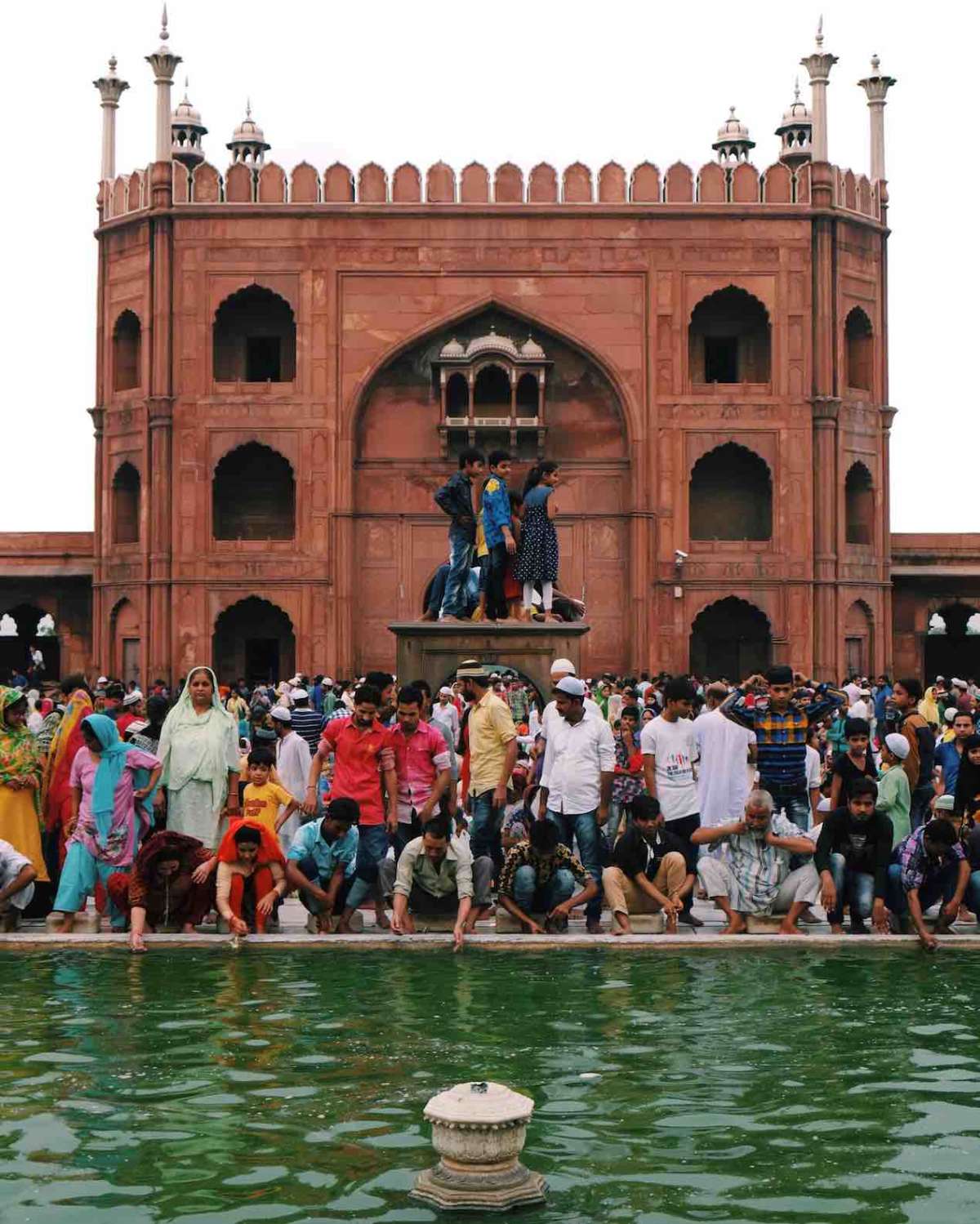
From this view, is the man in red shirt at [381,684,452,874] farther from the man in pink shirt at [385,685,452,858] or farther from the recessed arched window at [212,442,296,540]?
the recessed arched window at [212,442,296,540]

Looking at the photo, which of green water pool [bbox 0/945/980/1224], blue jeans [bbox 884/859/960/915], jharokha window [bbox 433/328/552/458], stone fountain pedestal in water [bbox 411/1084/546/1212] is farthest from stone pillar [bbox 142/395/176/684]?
stone fountain pedestal in water [bbox 411/1084/546/1212]

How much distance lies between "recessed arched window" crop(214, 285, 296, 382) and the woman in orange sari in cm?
1900

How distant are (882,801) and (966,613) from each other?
23312mm

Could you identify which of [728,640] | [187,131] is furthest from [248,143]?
[728,640]

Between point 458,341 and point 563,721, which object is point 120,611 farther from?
point 563,721

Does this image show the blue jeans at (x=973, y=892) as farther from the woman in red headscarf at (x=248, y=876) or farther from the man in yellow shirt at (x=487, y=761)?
the woman in red headscarf at (x=248, y=876)

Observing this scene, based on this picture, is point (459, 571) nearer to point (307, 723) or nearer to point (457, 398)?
point (307, 723)

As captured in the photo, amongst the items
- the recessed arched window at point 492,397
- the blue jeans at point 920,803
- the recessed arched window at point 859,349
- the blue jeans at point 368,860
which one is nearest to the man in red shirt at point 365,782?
the blue jeans at point 368,860

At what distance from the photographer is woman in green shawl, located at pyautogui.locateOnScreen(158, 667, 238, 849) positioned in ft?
30.4

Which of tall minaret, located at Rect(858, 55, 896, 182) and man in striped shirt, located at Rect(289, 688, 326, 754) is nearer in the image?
man in striped shirt, located at Rect(289, 688, 326, 754)

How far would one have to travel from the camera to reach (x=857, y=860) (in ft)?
29.3

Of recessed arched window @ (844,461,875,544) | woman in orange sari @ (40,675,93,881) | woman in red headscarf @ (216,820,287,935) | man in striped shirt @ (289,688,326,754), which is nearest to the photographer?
woman in red headscarf @ (216,820,287,935)

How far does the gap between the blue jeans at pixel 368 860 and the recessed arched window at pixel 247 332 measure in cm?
1958

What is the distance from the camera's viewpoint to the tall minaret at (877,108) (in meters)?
29.2
